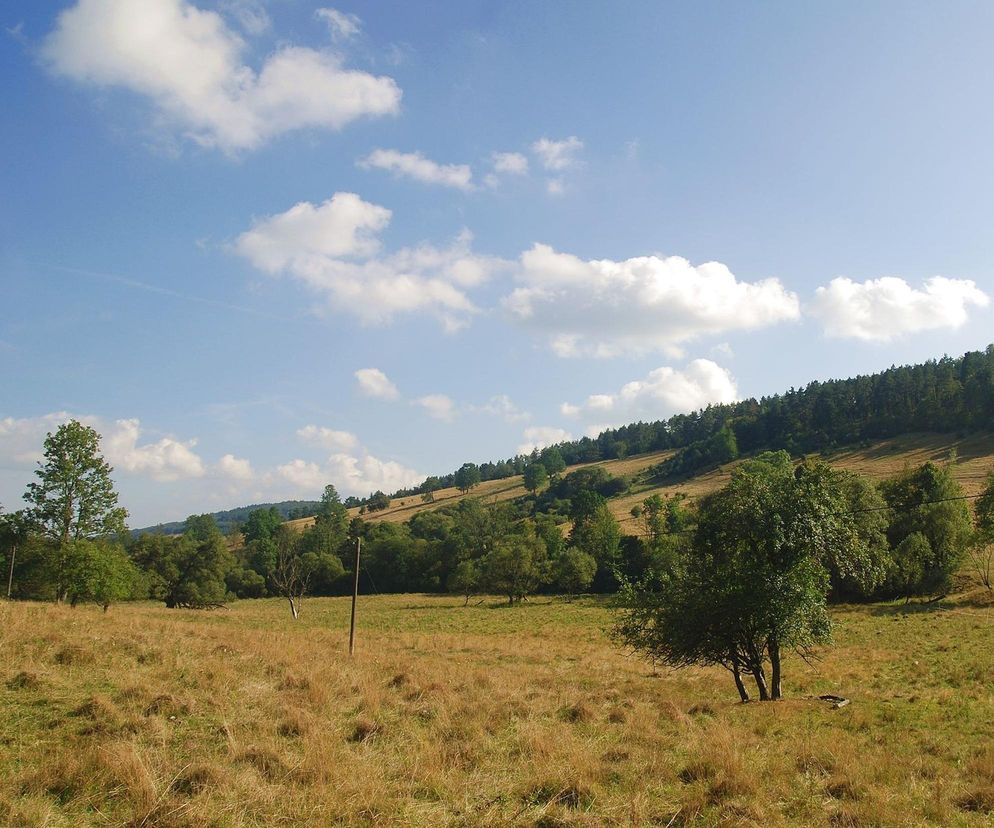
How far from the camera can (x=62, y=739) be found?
30.0 ft

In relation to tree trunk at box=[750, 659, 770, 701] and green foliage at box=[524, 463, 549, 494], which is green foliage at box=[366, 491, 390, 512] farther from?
tree trunk at box=[750, 659, 770, 701]

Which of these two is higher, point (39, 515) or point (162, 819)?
point (39, 515)

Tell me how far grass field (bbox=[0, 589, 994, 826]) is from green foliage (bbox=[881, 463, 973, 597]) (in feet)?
118

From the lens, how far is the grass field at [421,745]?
24.7 feet

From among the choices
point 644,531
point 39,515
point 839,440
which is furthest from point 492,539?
point 839,440

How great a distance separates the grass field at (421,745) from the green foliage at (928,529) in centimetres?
3604

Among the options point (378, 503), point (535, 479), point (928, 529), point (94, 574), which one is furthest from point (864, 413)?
point (94, 574)

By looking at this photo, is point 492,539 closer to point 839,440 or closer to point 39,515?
point 39,515

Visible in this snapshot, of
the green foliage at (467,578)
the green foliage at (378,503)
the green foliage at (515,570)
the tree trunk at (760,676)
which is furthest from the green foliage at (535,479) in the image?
the tree trunk at (760,676)

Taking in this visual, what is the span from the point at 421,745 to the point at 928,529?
58526mm

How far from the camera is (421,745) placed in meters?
10.1

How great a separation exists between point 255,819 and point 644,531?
91.3 metres

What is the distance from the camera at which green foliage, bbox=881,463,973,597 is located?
50000 mm

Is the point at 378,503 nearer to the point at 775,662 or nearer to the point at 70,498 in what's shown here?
the point at 70,498
